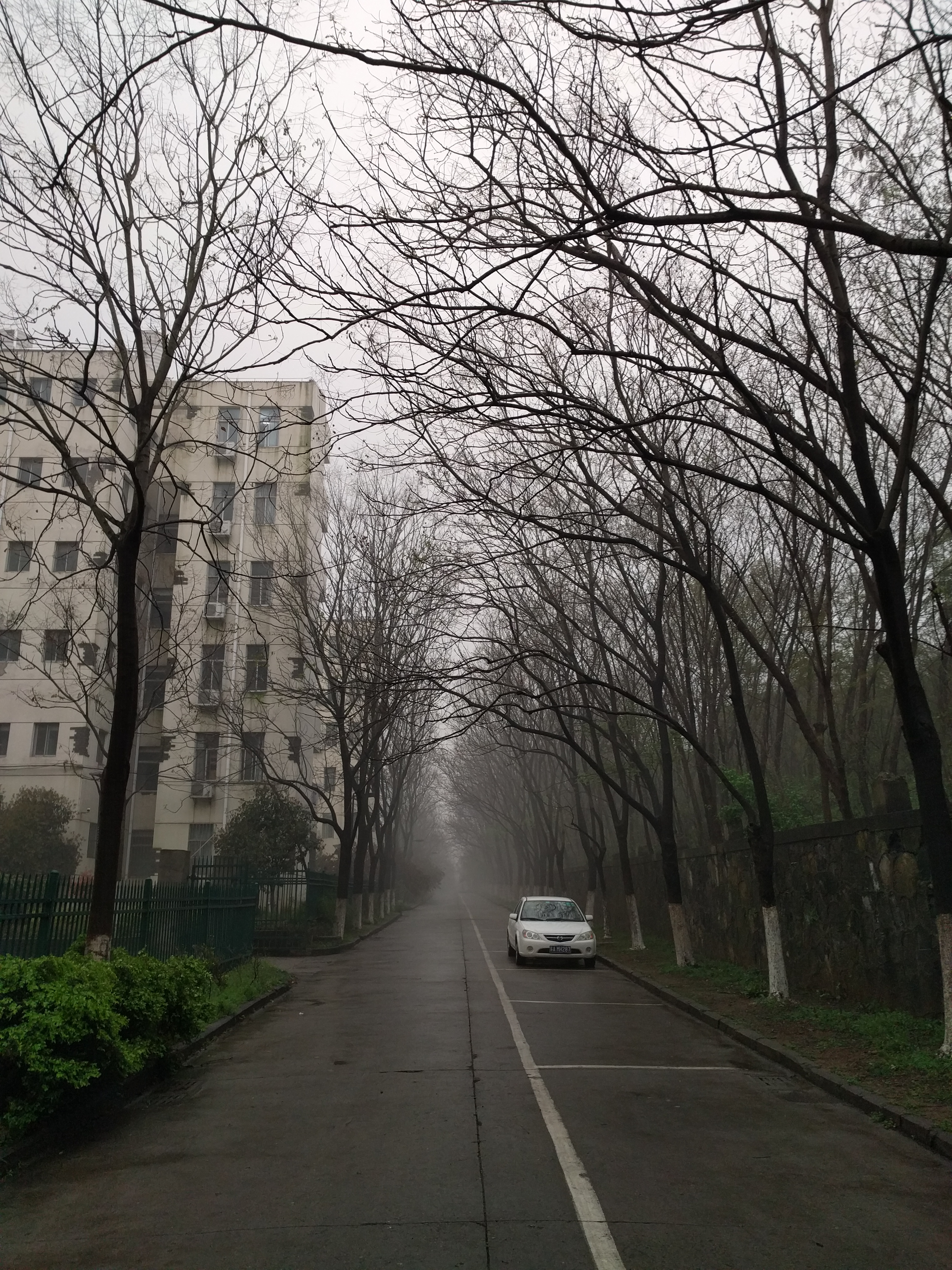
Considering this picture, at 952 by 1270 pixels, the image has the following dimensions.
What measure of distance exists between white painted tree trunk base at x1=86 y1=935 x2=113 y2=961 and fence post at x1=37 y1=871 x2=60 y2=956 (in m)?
0.37

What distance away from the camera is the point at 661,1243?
189 inches

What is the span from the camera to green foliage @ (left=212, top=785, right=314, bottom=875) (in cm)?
3139

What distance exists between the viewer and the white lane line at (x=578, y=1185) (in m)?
4.64

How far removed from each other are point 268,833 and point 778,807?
17.3m

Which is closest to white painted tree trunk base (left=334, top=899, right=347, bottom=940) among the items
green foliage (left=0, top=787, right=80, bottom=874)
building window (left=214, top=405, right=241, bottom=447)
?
green foliage (left=0, top=787, right=80, bottom=874)

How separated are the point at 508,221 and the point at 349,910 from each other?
98.1 feet

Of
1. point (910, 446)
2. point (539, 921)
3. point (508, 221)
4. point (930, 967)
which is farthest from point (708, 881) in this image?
point (508, 221)

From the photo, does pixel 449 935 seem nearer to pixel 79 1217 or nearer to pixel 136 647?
pixel 136 647

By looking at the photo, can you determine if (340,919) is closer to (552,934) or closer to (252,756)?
(552,934)

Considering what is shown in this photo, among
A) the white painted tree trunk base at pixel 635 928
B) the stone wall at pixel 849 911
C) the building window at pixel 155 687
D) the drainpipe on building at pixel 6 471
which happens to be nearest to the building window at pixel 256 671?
the building window at pixel 155 687

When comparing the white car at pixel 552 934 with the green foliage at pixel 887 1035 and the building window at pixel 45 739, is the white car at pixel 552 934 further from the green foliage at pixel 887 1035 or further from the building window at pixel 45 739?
the building window at pixel 45 739

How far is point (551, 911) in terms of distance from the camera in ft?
76.4

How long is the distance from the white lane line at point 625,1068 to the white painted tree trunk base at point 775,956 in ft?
13.0

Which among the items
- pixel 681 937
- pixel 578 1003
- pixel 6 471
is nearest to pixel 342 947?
pixel 681 937
